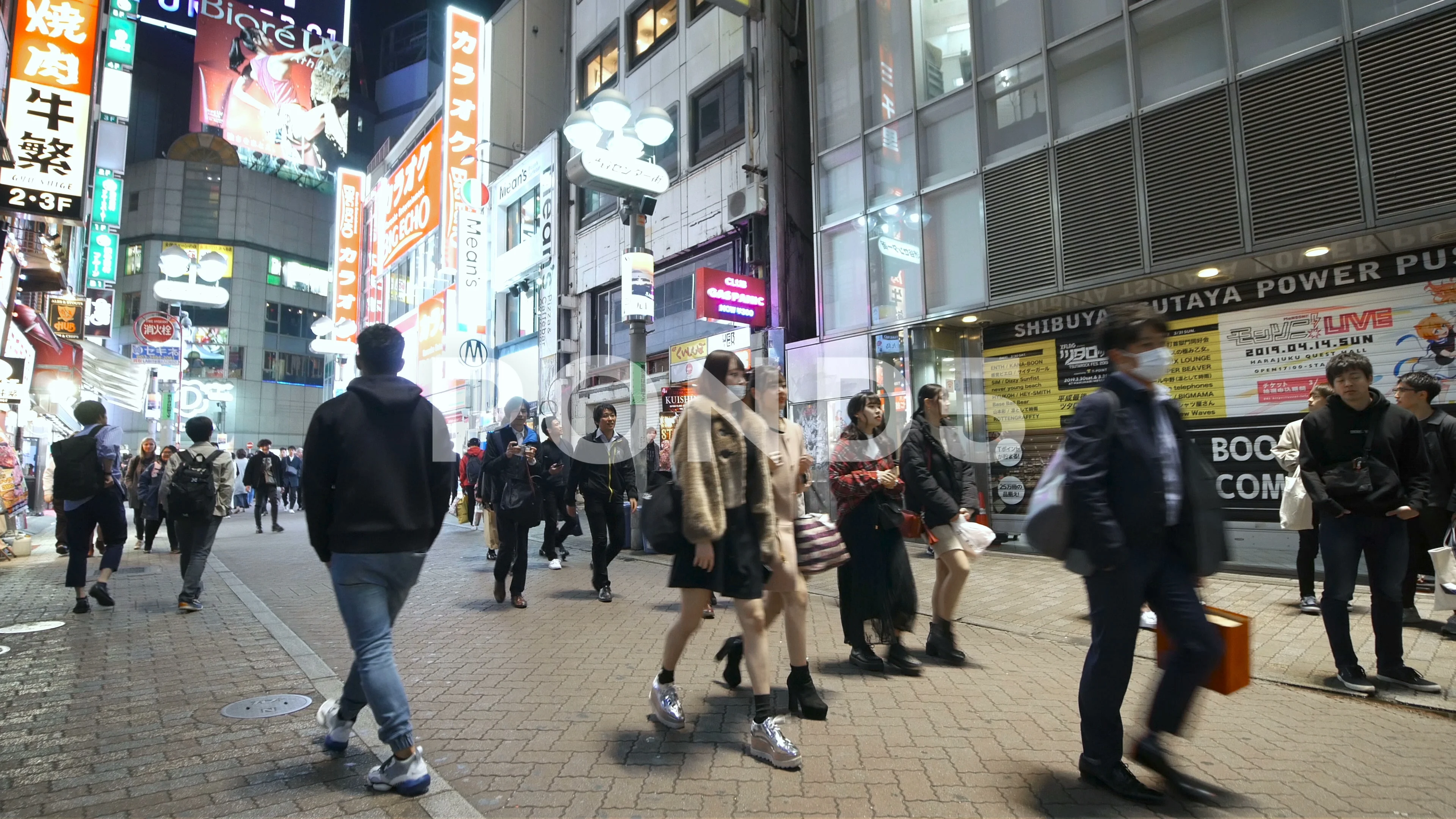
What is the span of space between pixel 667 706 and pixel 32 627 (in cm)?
631

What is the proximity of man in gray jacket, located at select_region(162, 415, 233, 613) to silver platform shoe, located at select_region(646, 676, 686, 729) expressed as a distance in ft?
18.0

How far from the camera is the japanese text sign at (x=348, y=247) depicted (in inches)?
1570

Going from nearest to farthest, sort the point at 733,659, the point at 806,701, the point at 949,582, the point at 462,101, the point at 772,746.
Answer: the point at 772,746
the point at 806,701
the point at 733,659
the point at 949,582
the point at 462,101

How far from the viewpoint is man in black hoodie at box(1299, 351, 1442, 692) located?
14.0 ft

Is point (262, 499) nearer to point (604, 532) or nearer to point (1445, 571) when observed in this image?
point (604, 532)

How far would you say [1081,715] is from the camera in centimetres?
316

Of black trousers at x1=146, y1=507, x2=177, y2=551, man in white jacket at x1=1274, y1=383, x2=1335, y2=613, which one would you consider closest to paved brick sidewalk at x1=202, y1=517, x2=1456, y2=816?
man in white jacket at x1=1274, y1=383, x2=1335, y2=613

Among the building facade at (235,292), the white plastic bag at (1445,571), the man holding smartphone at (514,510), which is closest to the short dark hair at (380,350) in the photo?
the man holding smartphone at (514,510)

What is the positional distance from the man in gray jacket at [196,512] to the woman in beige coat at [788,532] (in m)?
5.87

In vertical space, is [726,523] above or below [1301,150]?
below

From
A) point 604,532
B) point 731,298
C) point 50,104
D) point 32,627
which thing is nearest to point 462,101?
point 50,104

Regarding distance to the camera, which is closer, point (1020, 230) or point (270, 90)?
point (1020, 230)

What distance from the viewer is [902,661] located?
495 cm

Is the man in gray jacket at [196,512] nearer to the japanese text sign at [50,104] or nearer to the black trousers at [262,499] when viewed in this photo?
the japanese text sign at [50,104]
